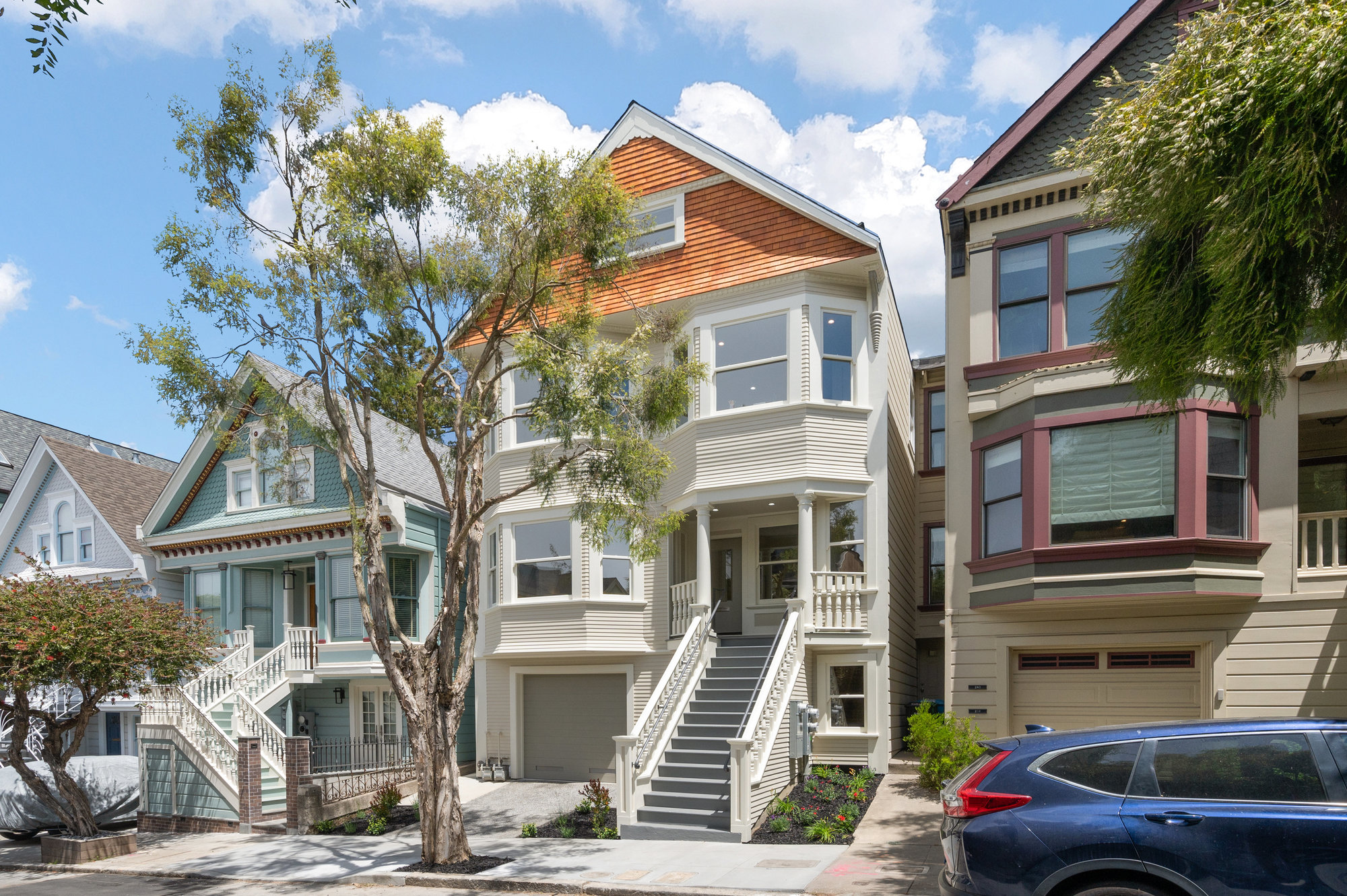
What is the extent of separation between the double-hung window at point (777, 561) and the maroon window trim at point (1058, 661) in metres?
4.53

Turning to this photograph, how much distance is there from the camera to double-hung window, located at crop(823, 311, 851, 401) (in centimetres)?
1717

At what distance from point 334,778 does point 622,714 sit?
5195mm

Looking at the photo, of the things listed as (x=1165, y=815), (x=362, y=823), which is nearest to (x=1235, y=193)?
(x=1165, y=815)

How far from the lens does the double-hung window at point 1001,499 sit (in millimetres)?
14617

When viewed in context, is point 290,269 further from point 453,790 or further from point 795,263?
point 795,263

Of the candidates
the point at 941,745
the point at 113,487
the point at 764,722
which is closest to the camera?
the point at 941,745

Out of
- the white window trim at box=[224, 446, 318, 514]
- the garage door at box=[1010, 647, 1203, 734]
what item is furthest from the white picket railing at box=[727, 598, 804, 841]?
the white window trim at box=[224, 446, 318, 514]

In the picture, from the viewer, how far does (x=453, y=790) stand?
12305mm

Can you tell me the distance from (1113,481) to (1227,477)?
1.40 meters

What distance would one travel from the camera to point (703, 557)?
1709cm

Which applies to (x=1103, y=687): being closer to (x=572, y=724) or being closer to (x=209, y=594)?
(x=572, y=724)

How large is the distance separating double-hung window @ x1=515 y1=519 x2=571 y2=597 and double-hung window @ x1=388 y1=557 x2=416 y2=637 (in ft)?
12.9

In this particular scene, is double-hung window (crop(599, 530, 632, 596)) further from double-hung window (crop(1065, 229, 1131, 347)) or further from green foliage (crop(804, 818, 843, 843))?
double-hung window (crop(1065, 229, 1131, 347))

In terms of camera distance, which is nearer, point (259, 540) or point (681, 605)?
point (681, 605)
